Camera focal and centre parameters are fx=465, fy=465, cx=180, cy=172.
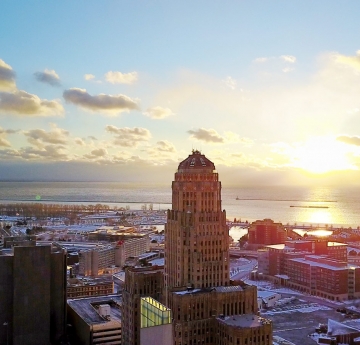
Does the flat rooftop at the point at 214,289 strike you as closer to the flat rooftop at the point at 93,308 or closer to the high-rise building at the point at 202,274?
the high-rise building at the point at 202,274

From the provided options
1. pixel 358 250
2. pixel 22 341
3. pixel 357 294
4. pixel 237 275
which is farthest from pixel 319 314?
pixel 358 250

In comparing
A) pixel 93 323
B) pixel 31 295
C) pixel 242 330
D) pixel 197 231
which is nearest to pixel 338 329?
pixel 242 330

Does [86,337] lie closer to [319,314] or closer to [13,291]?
[13,291]

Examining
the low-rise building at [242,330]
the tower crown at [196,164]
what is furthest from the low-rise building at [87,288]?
the low-rise building at [242,330]

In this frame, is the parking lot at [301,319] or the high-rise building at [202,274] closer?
the high-rise building at [202,274]

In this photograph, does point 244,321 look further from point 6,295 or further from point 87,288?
point 87,288

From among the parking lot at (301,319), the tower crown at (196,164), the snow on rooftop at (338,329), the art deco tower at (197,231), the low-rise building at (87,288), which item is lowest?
the parking lot at (301,319)

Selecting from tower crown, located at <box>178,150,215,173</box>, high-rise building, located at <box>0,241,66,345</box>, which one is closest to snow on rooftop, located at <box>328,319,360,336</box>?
tower crown, located at <box>178,150,215,173</box>
